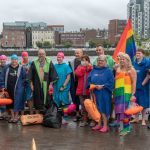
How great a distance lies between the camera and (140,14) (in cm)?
14525

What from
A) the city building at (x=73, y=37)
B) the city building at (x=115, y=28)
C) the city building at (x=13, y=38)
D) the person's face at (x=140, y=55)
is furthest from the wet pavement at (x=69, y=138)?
the city building at (x=73, y=37)

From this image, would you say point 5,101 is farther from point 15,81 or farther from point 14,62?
point 14,62

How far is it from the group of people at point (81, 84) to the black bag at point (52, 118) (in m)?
0.18

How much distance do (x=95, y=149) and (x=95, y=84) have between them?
1.56 meters

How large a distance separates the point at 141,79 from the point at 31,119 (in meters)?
2.16

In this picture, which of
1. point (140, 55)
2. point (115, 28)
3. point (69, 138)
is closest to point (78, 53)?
point (140, 55)

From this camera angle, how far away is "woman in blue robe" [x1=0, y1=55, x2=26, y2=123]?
866cm

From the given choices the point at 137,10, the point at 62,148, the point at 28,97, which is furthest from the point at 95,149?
the point at 137,10

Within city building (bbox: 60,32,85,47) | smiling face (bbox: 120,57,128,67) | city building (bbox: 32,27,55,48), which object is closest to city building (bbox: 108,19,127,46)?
city building (bbox: 60,32,85,47)

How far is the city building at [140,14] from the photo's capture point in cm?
14106

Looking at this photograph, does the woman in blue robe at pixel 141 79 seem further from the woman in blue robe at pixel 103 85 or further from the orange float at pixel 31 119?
the orange float at pixel 31 119

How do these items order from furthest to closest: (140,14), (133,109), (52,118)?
(140,14), (52,118), (133,109)

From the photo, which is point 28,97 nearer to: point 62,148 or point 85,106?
point 85,106

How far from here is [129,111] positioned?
7.67m
